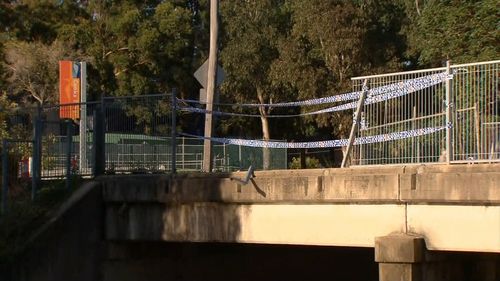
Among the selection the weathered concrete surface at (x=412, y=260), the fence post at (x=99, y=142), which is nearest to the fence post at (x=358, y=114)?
the weathered concrete surface at (x=412, y=260)

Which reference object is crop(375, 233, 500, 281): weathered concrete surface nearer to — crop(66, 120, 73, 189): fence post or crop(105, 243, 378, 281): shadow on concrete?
crop(105, 243, 378, 281): shadow on concrete

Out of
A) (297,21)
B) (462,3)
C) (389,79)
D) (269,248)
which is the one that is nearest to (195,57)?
(297,21)

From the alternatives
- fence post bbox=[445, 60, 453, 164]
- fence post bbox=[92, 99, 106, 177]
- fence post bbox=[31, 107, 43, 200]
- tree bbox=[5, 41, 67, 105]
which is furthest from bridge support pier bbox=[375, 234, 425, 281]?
tree bbox=[5, 41, 67, 105]

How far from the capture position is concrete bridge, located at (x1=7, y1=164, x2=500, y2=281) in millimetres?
11391

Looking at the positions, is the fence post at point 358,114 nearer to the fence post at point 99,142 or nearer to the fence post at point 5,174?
the fence post at point 99,142

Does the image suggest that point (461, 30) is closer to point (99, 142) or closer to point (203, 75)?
point (203, 75)

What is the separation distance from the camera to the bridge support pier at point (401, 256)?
38.0ft

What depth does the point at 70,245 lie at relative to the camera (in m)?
15.4

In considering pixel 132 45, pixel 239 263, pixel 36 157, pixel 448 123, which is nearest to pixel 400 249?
pixel 448 123

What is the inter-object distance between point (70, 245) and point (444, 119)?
23.5 ft

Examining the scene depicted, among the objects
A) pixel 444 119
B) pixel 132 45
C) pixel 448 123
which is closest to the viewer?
pixel 448 123

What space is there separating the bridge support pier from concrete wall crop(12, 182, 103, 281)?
6.13 m

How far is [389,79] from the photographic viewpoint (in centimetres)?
1363

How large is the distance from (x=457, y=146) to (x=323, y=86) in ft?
101
